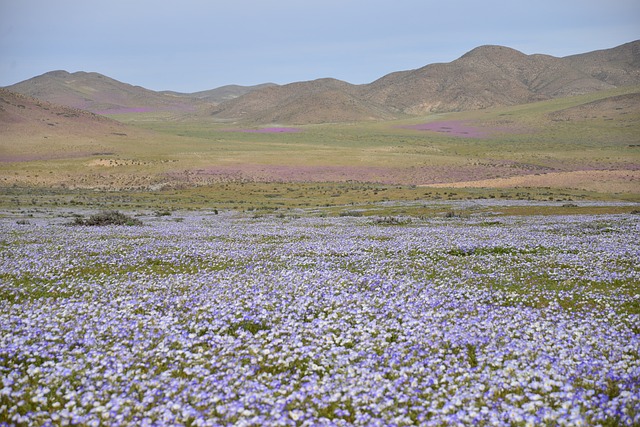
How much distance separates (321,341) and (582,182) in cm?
7613

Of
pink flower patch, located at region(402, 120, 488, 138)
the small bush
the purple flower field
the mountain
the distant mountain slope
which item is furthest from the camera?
pink flower patch, located at region(402, 120, 488, 138)

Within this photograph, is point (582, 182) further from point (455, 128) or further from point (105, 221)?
point (455, 128)

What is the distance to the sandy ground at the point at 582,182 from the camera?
70.4 m

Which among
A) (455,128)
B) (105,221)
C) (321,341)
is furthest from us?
(455,128)

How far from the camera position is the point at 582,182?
73938 millimetres

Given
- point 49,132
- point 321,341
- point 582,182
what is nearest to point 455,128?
point 582,182

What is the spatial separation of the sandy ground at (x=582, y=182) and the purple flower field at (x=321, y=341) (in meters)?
60.6

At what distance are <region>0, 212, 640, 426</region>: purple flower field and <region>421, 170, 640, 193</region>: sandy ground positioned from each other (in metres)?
60.6

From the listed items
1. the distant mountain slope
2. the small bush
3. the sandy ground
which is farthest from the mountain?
the sandy ground

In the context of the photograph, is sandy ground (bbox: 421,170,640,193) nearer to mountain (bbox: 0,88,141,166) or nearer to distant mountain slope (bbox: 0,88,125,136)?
mountain (bbox: 0,88,141,166)

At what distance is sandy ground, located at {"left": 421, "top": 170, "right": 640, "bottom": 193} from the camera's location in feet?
231

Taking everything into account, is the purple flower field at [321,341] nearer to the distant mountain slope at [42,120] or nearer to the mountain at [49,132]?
the mountain at [49,132]

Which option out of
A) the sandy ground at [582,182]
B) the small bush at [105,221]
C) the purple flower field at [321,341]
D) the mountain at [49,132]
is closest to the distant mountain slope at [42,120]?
the mountain at [49,132]

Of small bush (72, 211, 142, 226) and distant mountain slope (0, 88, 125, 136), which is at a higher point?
distant mountain slope (0, 88, 125, 136)
